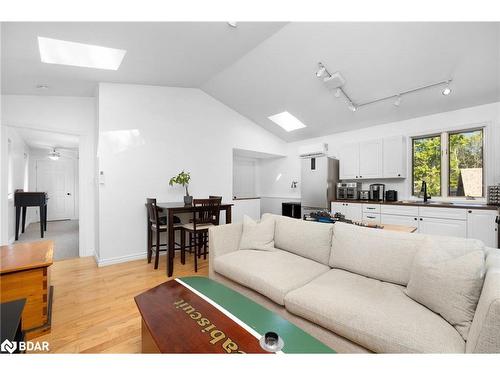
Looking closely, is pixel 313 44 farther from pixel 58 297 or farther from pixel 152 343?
pixel 58 297

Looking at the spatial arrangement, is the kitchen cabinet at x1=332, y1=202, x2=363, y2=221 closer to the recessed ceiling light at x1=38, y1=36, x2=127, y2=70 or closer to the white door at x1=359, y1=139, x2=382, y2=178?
the white door at x1=359, y1=139, x2=382, y2=178

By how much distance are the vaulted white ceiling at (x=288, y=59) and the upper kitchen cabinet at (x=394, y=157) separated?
428mm

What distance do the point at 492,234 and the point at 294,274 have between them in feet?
9.84

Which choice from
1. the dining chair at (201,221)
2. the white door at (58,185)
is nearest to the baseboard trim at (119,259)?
the dining chair at (201,221)

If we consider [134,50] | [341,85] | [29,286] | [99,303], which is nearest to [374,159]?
[341,85]

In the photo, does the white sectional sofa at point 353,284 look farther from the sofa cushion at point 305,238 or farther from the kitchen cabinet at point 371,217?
the kitchen cabinet at point 371,217

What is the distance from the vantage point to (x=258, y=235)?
2.48 metres

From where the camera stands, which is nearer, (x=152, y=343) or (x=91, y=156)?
(x=152, y=343)

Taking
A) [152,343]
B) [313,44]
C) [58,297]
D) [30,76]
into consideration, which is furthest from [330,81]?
[58,297]

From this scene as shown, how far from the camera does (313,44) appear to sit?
282 cm

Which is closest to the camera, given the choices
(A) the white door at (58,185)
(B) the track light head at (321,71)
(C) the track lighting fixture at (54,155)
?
(B) the track light head at (321,71)

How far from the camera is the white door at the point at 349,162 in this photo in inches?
177

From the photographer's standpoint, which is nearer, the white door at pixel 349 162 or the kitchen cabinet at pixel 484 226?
the kitchen cabinet at pixel 484 226

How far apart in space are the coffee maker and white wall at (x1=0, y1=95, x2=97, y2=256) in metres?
4.81
